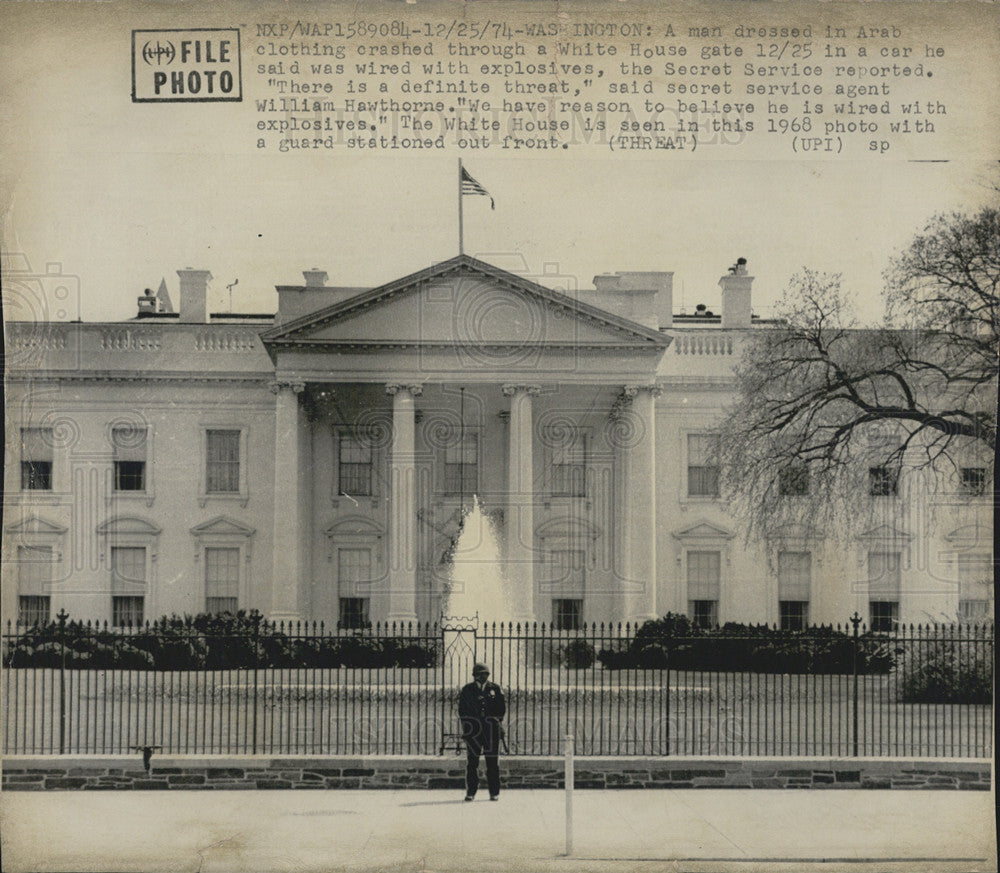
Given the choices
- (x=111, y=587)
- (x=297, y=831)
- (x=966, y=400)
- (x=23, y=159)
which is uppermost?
(x=23, y=159)

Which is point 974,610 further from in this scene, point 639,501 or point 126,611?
point 126,611

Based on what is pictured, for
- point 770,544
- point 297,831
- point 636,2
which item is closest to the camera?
point 297,831

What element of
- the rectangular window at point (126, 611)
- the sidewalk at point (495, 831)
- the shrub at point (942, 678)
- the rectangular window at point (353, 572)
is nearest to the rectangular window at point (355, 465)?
the rectangular window at point (353, 572)

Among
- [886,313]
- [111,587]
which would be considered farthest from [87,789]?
[886,313]

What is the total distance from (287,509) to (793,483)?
23.0ft

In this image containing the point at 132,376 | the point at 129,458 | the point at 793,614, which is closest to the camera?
the point at 129,458

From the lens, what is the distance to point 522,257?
14867 mm

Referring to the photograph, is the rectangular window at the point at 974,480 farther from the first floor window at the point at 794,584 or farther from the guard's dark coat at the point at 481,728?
the guard's dark coat at the point at 481,728

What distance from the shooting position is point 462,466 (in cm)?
1859

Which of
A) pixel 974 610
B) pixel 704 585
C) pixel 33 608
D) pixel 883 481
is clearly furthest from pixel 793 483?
pixel 33 608

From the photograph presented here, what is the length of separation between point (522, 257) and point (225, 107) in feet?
12.2

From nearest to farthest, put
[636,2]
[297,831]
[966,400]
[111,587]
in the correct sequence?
[297,831], [636,2], [966,400], [111,587]

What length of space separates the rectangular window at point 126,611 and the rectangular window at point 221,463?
187cm

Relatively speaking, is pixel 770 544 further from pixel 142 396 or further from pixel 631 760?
pixel 142 396
